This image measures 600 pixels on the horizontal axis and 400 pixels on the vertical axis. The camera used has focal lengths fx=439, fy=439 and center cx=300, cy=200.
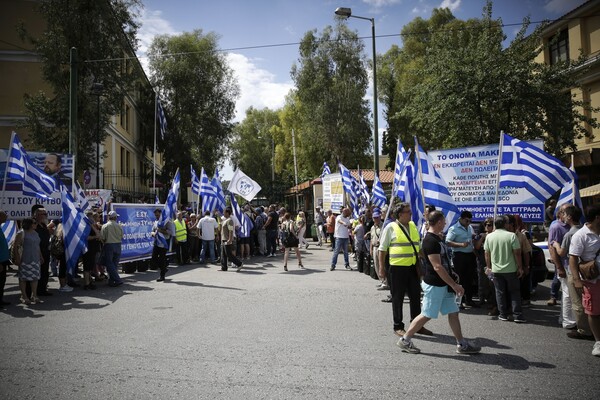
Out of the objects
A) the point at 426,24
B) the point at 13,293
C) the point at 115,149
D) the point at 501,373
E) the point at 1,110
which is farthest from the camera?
the point at 426,24

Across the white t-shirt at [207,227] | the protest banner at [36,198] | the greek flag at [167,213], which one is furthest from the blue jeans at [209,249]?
the protest banner at [36,198]

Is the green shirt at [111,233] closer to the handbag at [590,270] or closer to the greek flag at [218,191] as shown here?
the greek flag at [218,191]

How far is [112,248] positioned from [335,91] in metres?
33.0

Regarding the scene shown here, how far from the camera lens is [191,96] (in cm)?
3572

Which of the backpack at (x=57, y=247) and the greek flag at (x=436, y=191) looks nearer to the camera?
the greek flag at (x=436, y=191)

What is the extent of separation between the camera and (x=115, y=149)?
31656 mm

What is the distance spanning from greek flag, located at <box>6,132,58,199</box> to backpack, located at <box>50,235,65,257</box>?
115 cm

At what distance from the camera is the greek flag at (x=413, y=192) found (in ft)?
28.2

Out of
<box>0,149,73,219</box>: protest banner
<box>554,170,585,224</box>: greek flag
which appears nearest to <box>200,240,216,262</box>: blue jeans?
<box>0,149,73,219</box>: protest banner

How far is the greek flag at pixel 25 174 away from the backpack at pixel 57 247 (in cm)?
115

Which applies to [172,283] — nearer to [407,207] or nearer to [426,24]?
[407,207]

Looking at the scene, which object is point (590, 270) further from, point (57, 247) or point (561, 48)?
point (561, 48)

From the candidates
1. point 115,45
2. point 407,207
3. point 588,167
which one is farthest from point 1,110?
point 588,167

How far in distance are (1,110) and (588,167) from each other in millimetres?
33325
